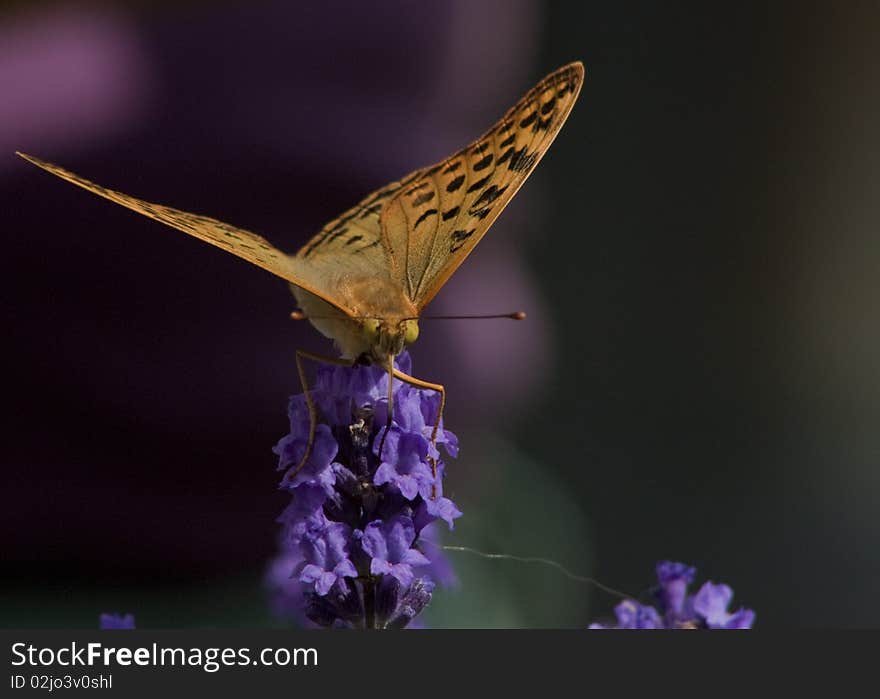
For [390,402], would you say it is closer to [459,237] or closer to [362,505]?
[362,505]

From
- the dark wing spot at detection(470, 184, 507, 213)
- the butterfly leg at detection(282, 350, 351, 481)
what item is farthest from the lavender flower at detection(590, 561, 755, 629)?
the dark wing spot at detection(470, 184, 507, 213)

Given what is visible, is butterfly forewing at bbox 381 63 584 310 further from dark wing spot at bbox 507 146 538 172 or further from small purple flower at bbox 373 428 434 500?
small purple flower at bbox 373 428 434 500

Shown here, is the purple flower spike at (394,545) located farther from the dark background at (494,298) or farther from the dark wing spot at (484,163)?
the dark background at (494,298)

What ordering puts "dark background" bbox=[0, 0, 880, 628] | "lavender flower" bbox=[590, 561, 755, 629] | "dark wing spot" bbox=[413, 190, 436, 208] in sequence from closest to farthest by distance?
"lavender flower" bbox=[590, 561, 755, 629] < "dark wing spot" bbox=[413, 190, 436, 208] < "dark background" bbox=[0, 0, 880, 628]

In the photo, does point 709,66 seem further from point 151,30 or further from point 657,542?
point 151,30

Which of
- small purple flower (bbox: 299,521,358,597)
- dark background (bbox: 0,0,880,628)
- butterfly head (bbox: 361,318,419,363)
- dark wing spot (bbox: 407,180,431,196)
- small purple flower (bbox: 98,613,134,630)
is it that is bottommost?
small purple flower (bbox: 98,613,134,630)

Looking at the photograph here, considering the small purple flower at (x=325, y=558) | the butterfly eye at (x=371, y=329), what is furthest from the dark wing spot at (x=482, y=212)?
the small purple flower at (x=325, y=558)

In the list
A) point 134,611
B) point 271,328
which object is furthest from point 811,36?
point 134,611
